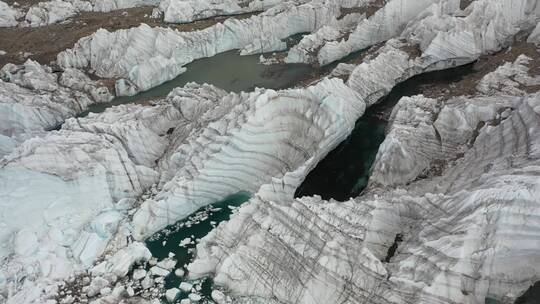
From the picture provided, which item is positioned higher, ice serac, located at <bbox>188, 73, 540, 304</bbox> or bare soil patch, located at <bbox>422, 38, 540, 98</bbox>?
ice serac, located at <bbox>188, 73, 540, 304</bbox>

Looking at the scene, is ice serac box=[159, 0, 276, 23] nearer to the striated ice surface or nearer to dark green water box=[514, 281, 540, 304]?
the striated ice surface

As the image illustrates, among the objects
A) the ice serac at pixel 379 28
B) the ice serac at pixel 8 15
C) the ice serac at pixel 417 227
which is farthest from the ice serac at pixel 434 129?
the ice serac at pixel 8 15

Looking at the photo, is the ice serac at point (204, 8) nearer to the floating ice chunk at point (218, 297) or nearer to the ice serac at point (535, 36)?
the ice serac at point (535, 36)

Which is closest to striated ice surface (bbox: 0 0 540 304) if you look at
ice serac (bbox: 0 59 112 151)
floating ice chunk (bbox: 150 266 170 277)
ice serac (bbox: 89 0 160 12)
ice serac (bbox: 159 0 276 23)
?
ice serac (bbox: 0 59 112 151)

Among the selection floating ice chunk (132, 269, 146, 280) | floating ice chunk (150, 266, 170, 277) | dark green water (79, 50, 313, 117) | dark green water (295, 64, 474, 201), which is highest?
floating ice chunk (132, 269, 146, 280)

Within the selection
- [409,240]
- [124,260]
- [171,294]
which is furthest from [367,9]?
[171,294]

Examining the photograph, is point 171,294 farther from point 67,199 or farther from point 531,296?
point 531,296

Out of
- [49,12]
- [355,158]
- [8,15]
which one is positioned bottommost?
[355,158]
